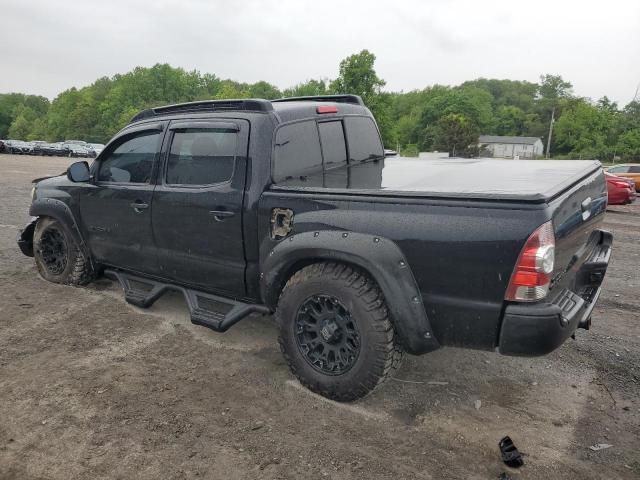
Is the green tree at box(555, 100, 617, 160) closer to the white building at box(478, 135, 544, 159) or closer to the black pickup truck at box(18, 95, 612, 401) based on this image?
the white building at box(478, 135, 544, 159)

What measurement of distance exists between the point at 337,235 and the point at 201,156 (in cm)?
145

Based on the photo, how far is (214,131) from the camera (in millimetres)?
3652

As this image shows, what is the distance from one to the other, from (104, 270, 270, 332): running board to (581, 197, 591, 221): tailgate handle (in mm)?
2151

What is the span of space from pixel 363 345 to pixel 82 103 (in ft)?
380

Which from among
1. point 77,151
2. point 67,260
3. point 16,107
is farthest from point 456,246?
point 16,107

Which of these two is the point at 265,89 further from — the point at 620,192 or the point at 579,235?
the point at 579,235

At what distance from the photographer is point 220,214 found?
137 inches

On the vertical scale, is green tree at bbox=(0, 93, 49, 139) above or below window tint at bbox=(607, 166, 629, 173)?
above

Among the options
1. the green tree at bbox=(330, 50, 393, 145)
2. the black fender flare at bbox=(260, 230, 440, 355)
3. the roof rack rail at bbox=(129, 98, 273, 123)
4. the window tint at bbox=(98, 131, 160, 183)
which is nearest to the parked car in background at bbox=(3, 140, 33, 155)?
the green tree at bbox=(330, 50, 393, 145)

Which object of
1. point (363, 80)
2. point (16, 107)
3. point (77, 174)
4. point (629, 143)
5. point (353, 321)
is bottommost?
point (629, 143)

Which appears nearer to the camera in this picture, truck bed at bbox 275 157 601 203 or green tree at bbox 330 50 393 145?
truck bed at bbox 275 157 601 203

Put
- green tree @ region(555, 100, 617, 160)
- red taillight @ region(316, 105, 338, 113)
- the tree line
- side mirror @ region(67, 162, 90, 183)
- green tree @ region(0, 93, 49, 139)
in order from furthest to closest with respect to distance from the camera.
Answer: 1. green tree @ region(0, 93, 49, 139)
2. green tree @ region(555, 100, 617, 160)
3. the tree line
4. side mirror @ region(67, 162, 90, 183)
5. red taillight @ region(316, 105, 338, 113)

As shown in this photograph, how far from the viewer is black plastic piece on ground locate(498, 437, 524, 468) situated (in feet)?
8.36

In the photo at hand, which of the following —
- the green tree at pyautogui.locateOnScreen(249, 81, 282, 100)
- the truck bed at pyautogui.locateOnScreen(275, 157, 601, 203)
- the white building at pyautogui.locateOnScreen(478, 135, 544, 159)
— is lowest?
the white building at pyautogui.locateOnScreen(478, 135, 544, 159)
